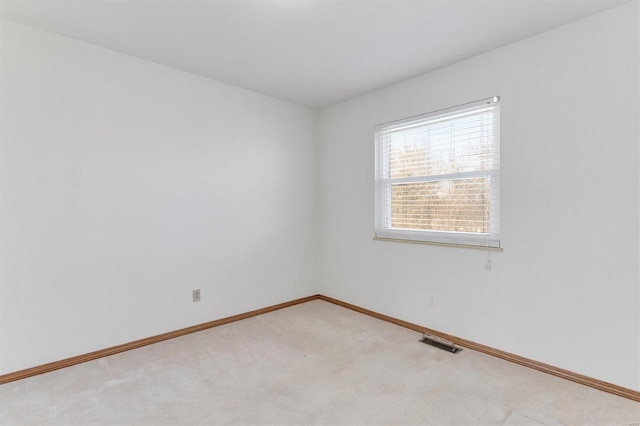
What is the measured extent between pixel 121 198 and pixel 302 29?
6.41 feet

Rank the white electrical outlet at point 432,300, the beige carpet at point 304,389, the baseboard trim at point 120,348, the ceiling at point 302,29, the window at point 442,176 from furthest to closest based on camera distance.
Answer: the white electrical outlet at point 432,300 → the window at point 442,176 → the baseboard trim at point 120,348 → the ceiling at point 302,29 → the beige carpet at point 304,389

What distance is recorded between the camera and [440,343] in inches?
106

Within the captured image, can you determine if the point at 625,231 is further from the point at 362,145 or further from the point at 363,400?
the point at 362,145

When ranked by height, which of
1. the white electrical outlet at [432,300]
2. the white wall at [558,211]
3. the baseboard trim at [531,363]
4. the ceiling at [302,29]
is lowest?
the baseboard trim at [531,363]

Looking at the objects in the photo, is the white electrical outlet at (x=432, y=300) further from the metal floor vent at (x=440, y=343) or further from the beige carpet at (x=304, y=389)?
the beige carpet at (x=304, y=389)

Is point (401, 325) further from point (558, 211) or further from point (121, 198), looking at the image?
point (121, 198)

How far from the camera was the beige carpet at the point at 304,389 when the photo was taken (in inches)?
69.7

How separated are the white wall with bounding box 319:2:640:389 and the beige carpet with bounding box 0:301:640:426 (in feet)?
0.94

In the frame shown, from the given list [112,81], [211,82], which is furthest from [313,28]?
[112,81]

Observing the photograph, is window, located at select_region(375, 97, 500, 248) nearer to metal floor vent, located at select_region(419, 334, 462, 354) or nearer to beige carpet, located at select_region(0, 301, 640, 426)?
metal floor vent, located at select_region(419, 334, 462, 354)

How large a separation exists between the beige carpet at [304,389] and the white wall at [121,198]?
0.39m

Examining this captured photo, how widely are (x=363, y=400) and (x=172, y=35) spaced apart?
2.81 meters

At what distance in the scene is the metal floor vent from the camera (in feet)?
8.50

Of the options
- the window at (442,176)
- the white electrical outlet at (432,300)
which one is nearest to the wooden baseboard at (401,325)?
the white electrical outlet at (432,300)
